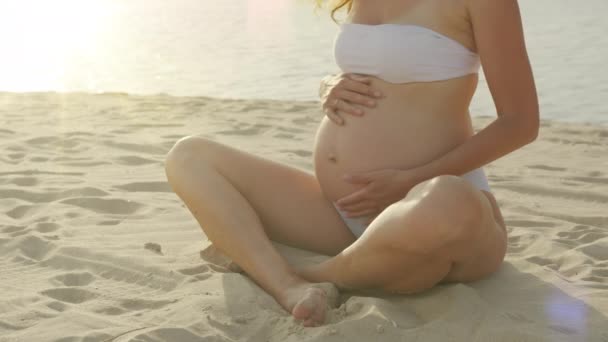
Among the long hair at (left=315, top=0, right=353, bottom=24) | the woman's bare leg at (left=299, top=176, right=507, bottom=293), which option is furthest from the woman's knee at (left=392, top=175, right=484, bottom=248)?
the long hair at (left=315, top=0, right=353, bottom=24)

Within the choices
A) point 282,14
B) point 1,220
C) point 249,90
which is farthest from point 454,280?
point 282,14

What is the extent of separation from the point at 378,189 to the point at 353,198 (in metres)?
0.10

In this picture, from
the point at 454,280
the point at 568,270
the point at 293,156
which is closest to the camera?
the point at 454,280

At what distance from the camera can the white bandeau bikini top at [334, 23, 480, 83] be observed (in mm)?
2346

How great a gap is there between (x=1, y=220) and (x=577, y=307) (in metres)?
2.23

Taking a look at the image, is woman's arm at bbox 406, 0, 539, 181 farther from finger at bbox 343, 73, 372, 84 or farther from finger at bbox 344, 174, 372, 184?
finger at bbox 343, 73, 372, 84

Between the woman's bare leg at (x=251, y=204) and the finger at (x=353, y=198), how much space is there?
160 millimetres

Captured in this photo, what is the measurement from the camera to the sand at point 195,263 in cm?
212

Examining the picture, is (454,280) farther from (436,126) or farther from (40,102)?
(40,102)

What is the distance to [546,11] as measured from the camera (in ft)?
43.7

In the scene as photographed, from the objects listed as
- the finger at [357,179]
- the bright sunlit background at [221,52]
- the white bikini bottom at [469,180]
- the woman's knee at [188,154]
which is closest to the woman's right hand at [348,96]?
the finger at [357,179]

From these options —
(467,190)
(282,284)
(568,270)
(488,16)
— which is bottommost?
(568,270)

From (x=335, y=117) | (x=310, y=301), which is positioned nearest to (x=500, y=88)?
(x=335, y=117)

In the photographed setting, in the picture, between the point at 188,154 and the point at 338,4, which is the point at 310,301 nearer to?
the point at 188,154
